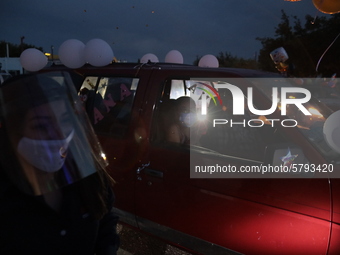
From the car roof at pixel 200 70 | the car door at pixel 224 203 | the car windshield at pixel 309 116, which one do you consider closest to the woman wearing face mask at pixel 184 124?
the car door at pixel 224 203

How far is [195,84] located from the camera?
12.5 ft

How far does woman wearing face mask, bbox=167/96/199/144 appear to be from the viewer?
10.0 feet

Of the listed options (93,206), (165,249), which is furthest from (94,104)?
(93,206)

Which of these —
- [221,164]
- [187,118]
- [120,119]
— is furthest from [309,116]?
[120,119]

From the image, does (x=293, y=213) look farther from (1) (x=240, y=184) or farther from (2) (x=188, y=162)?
(2) (x=188, y=162)

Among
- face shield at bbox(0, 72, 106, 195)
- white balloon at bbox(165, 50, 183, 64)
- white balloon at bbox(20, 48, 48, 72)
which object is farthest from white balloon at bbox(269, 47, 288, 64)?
face shield at bbox(0, 72, 106, 195)

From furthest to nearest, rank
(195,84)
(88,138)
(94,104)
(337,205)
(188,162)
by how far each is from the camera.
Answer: (195,84), (94,104), (188,162), (337,205), (88,138)

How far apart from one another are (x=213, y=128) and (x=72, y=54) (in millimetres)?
2511

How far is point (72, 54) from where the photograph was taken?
443cm

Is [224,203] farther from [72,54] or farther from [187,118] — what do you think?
[72,54]

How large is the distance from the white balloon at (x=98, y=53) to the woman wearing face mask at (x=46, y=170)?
2.59 meters

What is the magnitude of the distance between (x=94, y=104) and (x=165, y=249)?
1.66 metres

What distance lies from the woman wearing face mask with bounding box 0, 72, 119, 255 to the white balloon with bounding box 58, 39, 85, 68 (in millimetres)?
3115

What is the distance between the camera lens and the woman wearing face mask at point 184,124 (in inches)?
120
